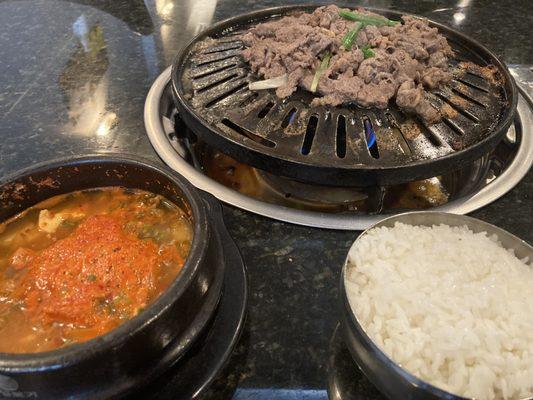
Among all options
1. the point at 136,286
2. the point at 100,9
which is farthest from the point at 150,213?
the point at 100,9

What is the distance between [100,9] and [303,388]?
3.38 metres

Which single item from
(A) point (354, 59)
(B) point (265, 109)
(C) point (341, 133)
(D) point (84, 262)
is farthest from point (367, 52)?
(D) point (84, 262)

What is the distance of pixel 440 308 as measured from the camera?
1.20 meters

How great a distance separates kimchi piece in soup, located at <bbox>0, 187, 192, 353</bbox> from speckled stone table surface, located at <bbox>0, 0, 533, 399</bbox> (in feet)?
0.86

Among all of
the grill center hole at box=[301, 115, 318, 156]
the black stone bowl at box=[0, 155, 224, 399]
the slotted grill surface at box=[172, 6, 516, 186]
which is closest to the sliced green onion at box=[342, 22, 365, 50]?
the slotted grill surface at box=[172, 6, 516, 186]

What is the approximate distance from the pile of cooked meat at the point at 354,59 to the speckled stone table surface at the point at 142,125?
0.63 metres

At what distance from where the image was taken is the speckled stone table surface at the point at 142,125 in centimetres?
147

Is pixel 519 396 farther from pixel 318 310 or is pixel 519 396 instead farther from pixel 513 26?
pixel 513 26

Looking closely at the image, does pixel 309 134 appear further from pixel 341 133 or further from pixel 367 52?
pixel 367 52

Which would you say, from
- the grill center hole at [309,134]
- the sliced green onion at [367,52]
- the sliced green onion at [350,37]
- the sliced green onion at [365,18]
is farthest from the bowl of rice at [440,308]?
the sliced green onion at [365,18]

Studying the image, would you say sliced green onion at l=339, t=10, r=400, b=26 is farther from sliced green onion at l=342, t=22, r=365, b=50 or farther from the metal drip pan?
the metal drip pan

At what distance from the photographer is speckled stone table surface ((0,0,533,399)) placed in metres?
1.47

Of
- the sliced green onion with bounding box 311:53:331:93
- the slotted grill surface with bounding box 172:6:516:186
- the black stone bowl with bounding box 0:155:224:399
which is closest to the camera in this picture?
the black stone bowl with bounding box 0:155:224:399

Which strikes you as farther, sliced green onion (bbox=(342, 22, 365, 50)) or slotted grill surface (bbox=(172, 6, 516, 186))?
sliced green onion (bbox=(342, 22, 365, 50))
